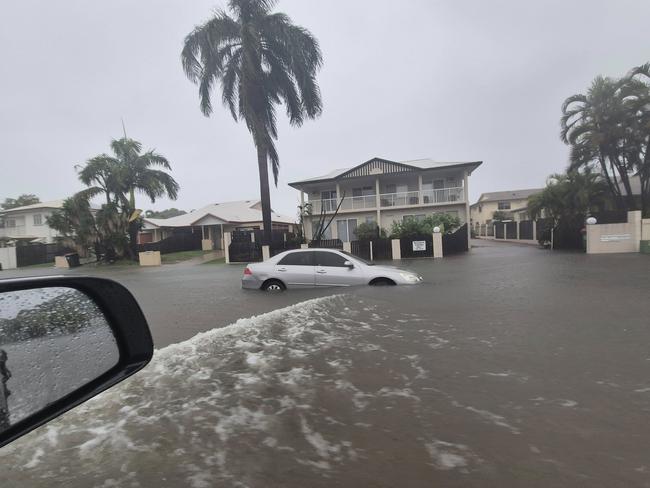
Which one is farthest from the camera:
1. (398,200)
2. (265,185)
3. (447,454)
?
(398,200)

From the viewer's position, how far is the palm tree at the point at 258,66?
→ 21297mm

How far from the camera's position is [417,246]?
21672mm

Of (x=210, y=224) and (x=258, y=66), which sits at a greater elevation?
(x=258, y=66)

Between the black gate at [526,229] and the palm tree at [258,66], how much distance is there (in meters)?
21.6

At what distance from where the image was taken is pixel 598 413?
3.04 m

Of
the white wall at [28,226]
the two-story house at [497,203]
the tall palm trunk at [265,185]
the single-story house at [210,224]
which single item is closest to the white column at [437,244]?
the tall palm trunk at [265,185]

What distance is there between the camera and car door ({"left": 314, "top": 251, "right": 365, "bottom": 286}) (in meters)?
9.63

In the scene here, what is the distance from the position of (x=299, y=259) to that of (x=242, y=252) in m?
14.4

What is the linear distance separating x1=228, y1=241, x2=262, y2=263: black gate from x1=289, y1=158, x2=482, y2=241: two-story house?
7776mm

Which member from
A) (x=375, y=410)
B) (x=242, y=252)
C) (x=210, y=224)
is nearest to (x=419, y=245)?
(x=242, y=252)

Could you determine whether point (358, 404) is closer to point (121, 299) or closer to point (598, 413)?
point (598, 413)

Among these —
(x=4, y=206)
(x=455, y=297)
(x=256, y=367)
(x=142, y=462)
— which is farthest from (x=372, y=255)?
(x=4, y=206)

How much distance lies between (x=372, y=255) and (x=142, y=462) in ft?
65.6

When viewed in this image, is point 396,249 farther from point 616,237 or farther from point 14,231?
point 14,231
